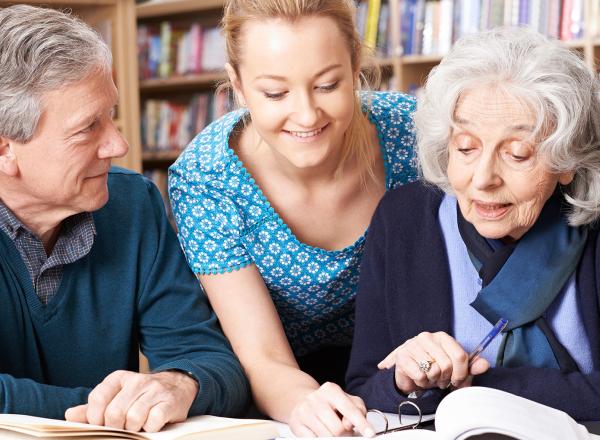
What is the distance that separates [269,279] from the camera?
1.90m

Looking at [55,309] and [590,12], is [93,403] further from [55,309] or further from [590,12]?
[590,12]

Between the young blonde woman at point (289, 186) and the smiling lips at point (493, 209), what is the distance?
347 millimetres

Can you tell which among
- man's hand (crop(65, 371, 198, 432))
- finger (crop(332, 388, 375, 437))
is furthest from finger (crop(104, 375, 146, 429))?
finger (crop(332, 388, 375, 437))

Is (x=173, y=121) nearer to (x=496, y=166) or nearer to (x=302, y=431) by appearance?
(x=496, y=166)

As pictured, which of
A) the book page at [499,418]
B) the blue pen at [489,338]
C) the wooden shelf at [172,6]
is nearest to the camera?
the book page at [499,418]

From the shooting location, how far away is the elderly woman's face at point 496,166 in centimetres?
149

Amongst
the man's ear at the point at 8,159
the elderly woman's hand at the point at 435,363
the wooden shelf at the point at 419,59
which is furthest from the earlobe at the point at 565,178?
the wooden shelf at the point at 419,59

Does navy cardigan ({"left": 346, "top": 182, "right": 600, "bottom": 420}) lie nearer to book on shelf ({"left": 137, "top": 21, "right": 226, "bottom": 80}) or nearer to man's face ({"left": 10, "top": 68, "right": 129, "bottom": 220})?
man's face ({"left": 10, "top": 68, "right": 129, "bottom": 220})

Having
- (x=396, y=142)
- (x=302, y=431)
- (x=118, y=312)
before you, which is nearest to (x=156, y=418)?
(x=302, y=431)

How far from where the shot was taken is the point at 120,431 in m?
1.20

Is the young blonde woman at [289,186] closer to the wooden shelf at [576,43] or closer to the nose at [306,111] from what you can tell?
the nose at [306,111]

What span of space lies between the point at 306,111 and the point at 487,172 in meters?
0.37

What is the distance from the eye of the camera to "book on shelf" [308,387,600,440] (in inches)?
41.4

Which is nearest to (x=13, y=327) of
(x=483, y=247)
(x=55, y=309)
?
(x=55, y=309)
